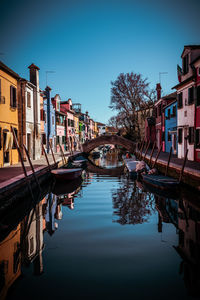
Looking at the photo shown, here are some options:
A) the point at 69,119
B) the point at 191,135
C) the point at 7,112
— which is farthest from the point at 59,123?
the point at 191,135

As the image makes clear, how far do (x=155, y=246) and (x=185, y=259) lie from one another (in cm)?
86

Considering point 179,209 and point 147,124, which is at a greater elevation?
point 147,124

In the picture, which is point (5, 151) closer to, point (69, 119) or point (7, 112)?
point (7, 112)

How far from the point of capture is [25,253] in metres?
5.81

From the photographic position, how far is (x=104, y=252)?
5.75 meters

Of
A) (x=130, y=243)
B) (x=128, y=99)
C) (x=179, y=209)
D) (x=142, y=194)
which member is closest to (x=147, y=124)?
(x=128, y=99)

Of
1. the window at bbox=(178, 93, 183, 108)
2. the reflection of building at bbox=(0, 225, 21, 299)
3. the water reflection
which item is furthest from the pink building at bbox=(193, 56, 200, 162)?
the reflection of building at bbox=(0, 225, 21, 299)

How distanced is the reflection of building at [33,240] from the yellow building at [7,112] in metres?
7.39

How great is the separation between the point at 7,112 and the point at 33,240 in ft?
38.0

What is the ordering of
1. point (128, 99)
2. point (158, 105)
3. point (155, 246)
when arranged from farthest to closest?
point (128, 99), point (158, 105), point (155, 246)

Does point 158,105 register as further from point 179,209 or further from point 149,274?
point 149,274

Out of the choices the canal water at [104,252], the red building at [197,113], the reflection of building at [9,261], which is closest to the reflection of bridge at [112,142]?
the red building at [197,113]

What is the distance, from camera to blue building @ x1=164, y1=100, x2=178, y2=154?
2336cm

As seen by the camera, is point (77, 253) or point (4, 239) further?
point (4, 239)
